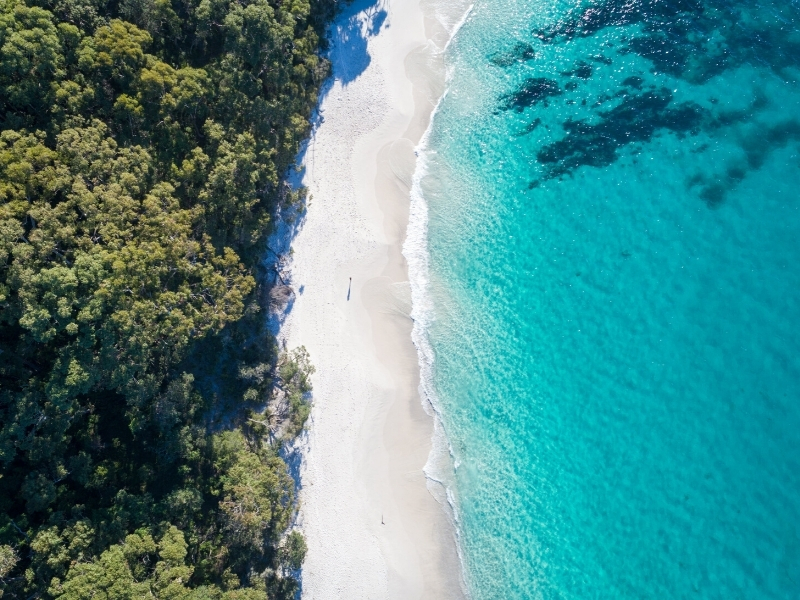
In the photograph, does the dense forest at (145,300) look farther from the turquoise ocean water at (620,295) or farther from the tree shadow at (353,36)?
the turquoise ocean water at (620,295)

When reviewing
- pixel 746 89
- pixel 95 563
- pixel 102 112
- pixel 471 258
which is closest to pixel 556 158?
pixel 471 258

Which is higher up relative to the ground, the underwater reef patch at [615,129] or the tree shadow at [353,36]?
the tree shadow at [353,36]

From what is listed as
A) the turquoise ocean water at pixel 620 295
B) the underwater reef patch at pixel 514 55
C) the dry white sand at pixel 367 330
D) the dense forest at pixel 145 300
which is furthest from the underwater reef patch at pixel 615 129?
the dense forest at pixel 145 300

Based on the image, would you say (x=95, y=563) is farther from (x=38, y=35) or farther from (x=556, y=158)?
(x=556, y=158)

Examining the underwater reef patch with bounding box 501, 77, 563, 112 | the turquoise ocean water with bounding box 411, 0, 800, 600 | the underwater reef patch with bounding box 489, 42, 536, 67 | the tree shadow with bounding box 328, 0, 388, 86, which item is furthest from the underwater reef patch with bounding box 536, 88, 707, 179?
the tree shadow with bounding box 328, 0, 388, 86

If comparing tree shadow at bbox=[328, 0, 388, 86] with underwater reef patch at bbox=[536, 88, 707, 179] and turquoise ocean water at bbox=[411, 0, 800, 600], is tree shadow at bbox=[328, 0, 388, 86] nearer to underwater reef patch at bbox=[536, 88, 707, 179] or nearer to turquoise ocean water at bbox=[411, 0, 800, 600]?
turquoise ocean water at bbox=[411, 0, 800, 600]
